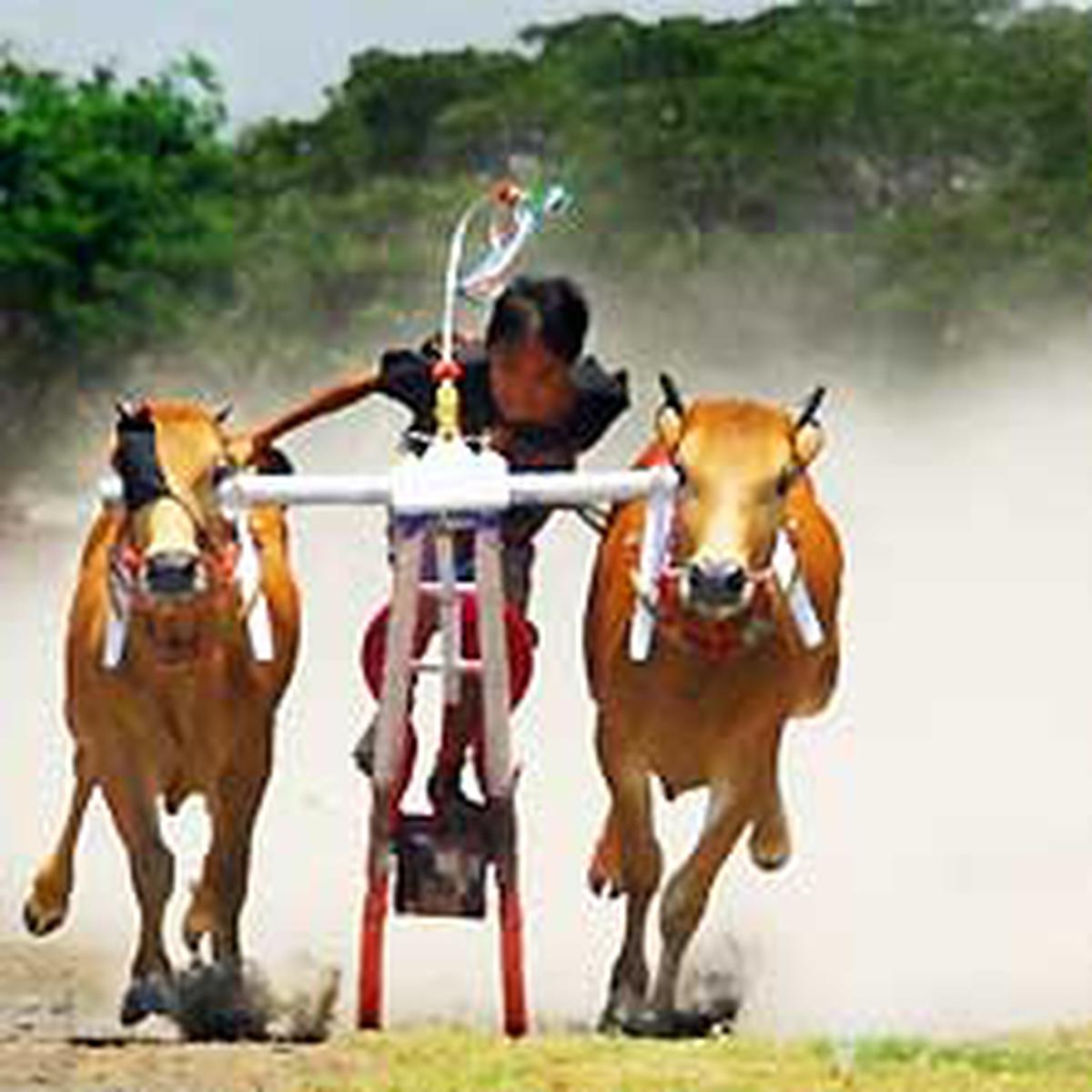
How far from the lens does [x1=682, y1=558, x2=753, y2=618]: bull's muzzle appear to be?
1355 cm

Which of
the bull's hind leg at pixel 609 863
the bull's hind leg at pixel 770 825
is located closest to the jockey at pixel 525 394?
the bull's hind leg at pixel 609 863

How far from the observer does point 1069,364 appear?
115ft

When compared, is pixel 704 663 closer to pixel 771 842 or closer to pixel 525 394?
pixel 771 842

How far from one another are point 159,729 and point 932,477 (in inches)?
474

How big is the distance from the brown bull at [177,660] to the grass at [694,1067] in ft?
5.21

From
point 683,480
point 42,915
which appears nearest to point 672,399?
point 683,480

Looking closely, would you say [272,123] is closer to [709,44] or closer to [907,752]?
[709,44]

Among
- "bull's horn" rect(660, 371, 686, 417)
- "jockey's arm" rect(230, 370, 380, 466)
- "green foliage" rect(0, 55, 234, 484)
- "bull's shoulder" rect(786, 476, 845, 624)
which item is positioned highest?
"green foliage" rect(0, 55, 234, 484)

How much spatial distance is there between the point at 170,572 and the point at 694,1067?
2.52m

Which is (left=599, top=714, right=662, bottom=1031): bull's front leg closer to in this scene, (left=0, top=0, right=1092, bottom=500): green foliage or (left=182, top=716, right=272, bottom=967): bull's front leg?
(left=182, top=716, right=272, bottom=967): bull's front leg

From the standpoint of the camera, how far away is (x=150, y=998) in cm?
1441

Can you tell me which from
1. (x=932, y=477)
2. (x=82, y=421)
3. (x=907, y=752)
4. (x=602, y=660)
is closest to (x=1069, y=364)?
(x=932, y=477)

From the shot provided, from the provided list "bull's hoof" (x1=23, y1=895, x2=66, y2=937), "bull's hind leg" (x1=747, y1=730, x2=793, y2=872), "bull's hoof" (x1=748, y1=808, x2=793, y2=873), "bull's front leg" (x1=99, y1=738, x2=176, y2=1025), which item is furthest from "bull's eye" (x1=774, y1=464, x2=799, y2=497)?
"bull's hoof" (x1=23, y1=895, x2=66, y2=937)

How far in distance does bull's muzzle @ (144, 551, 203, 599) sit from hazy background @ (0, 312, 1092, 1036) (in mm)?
1448
